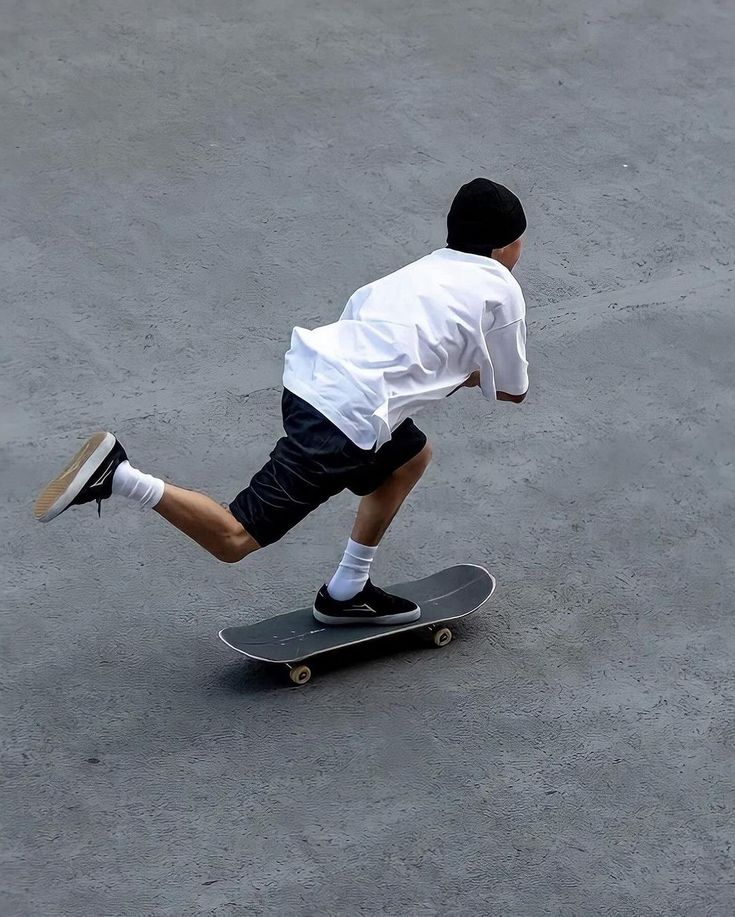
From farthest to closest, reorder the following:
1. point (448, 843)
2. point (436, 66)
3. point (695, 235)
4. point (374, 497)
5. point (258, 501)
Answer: point (436, 66)
point (695, 235)
point (374, 497)
point (258, 501)
point (448, 843)

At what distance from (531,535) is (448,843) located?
1.56 m

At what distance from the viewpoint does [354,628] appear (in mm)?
4324

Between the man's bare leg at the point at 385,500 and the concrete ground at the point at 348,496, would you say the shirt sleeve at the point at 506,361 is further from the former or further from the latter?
the concrete ground at the point at 348,496

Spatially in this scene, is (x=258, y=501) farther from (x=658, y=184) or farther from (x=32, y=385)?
(x=658, y=184)

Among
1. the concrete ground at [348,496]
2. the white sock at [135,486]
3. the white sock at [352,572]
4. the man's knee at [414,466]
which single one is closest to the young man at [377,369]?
the white sock at [135,486]

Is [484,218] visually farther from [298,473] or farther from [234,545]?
[234,545]

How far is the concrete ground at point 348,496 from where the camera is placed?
366 cm

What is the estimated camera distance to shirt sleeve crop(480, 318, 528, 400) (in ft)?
12.9

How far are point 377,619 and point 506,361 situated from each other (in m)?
1.01

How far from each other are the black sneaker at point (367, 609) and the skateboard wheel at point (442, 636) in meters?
0.10

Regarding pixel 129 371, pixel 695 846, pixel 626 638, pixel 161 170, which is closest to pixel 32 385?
pixel 129 371

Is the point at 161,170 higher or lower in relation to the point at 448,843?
higher

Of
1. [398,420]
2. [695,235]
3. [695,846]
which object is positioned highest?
[398,420]

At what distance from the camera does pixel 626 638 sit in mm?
4480
